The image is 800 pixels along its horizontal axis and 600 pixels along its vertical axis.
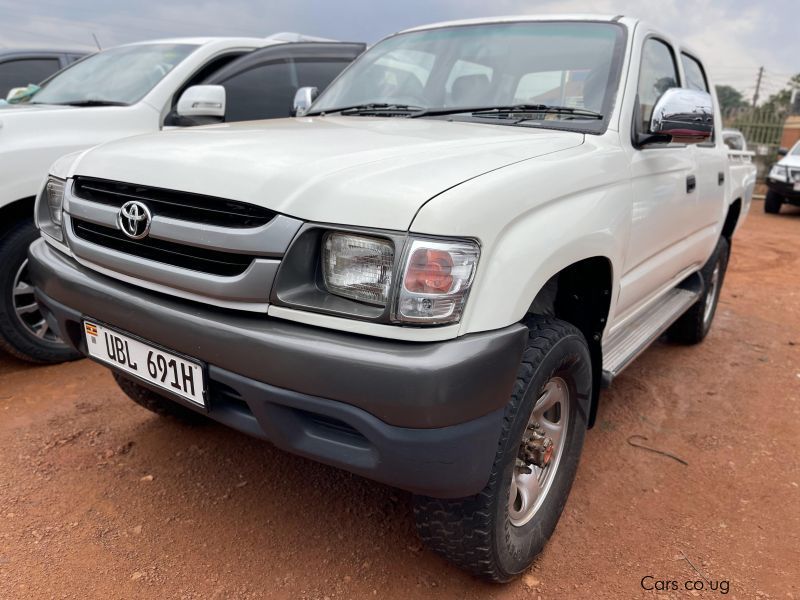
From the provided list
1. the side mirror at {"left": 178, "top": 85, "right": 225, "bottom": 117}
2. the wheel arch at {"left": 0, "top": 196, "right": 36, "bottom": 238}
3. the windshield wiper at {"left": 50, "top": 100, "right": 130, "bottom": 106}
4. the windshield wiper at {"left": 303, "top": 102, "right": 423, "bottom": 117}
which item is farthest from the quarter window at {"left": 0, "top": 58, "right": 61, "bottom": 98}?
the windshield wiper at {"left": 303, "top": 102, "right": 423, "bottom": 117}

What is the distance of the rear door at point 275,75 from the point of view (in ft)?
13.0

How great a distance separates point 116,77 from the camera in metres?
3.99

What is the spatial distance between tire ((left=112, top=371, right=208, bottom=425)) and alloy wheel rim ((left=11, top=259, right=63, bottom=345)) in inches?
31.9

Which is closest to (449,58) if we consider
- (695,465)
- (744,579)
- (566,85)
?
(566,85)

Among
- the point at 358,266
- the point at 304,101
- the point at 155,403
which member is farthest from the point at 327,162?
the point at 304,101

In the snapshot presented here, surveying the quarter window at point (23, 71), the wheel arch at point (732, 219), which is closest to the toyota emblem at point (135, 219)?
the wheel arch at point (732, 219)

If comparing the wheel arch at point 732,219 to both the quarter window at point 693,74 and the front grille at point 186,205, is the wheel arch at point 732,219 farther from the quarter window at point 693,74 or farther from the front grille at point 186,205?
the front grille at point 186,205

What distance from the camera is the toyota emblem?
1.74m

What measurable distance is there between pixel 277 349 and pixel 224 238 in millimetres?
323

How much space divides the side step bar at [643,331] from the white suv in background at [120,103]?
7.98 ft

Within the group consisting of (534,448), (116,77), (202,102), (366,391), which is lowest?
(534,448)

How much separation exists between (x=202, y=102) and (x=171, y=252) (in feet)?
6.61

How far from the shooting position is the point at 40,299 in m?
2.14

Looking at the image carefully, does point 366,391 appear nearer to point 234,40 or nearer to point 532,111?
point 532,111
